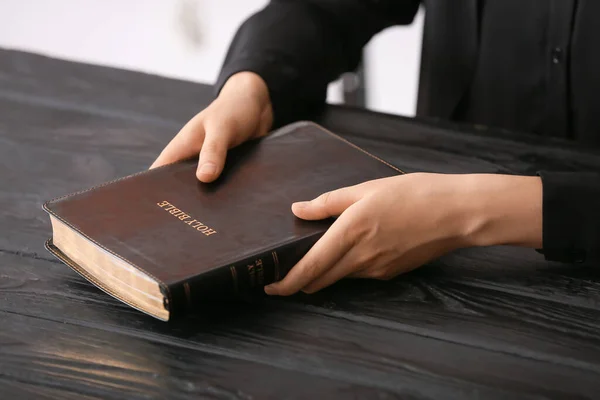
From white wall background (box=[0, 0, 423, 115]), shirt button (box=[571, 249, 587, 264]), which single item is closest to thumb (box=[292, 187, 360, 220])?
shirt button (box=[571, 249, 587, 264])

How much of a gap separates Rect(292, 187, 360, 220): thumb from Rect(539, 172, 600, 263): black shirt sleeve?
0.67 feet

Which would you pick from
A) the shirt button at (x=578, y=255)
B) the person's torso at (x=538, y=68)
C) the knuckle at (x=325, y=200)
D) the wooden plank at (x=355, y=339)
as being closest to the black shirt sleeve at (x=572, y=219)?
the shirt button at (x=578, y=255)

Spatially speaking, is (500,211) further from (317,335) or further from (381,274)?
(317,335)

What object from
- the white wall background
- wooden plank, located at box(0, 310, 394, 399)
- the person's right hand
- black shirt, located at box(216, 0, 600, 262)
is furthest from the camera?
the white wall background

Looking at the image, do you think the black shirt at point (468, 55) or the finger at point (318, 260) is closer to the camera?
the finger at point (318, 260)

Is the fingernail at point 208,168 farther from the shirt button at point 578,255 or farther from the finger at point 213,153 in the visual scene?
the shirt button at point 578,255

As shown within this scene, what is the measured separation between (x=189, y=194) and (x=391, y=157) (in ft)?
1.08

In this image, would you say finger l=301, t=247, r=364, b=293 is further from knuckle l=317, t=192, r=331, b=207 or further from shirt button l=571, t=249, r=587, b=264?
shirt button l=571, t=249, r=587, b=264

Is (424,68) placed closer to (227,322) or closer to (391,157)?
(391,157)

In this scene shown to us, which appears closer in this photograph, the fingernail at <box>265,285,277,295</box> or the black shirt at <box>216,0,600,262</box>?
the fingernail at <box>265,285,277,295</box>

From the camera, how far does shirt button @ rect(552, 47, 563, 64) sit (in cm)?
122

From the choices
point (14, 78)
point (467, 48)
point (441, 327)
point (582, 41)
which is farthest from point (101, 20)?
point (441, 327)

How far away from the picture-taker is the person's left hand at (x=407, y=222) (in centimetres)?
75

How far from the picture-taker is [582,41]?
1.20 metres
